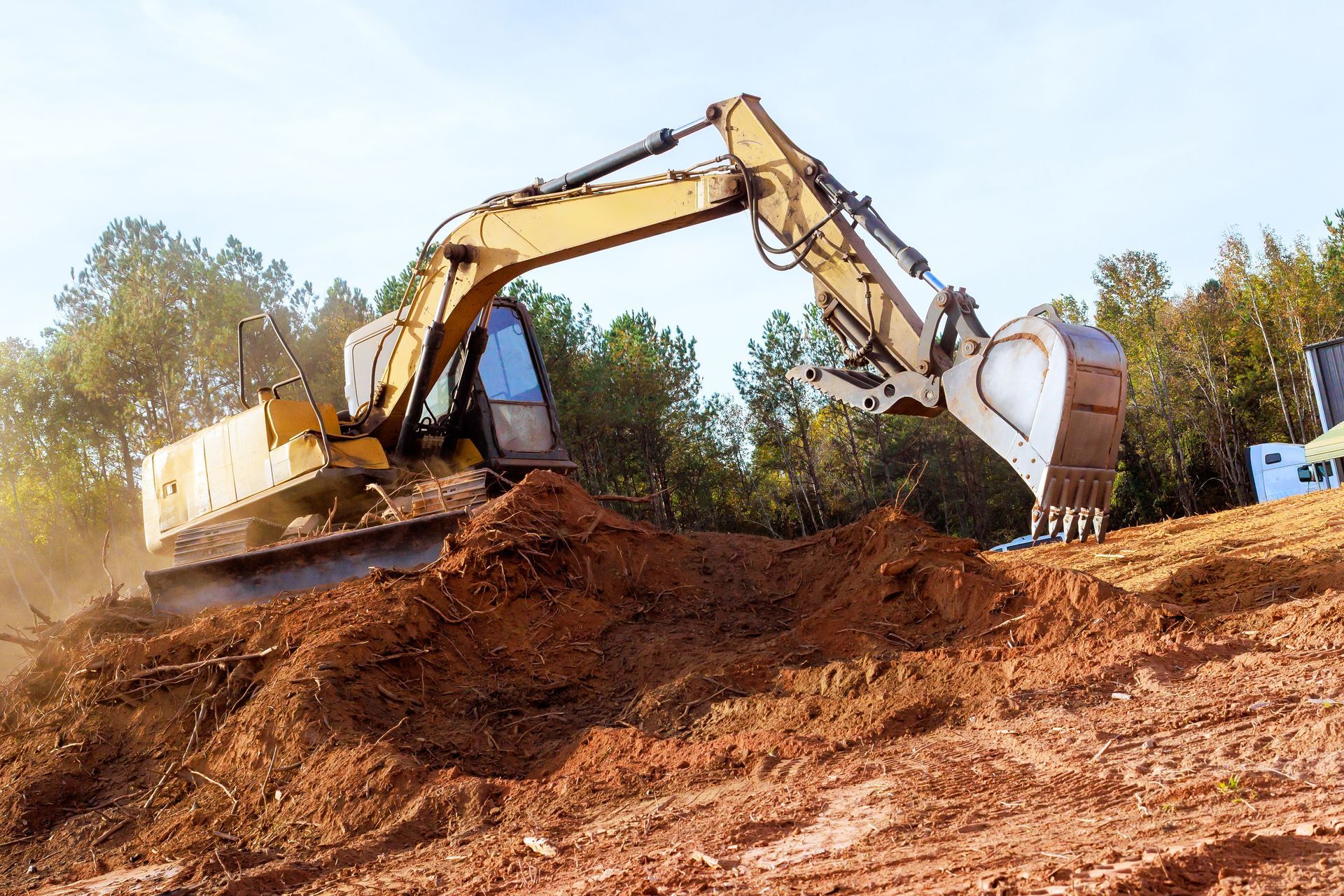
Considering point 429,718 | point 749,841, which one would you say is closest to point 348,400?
point 429,718

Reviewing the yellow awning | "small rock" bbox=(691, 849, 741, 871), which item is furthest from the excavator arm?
the yellow awning

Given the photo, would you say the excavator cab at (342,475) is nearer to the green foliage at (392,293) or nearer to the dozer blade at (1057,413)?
the dozer blade at (1057,413)

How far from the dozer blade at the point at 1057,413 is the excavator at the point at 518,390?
0.01 m

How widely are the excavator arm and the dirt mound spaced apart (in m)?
0.99

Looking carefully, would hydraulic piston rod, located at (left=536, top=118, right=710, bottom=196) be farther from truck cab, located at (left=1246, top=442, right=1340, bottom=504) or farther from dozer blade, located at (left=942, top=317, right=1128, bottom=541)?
truck cab, located at (left=1246, top=442, right=1340, bottom=504)

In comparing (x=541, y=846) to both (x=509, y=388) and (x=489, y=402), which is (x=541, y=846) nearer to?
(x=489, y=402)

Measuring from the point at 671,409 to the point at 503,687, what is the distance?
2993 cm

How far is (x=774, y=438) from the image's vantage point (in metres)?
38.6

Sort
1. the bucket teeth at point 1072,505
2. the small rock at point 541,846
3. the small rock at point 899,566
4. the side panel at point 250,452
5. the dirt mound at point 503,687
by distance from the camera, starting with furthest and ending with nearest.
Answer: the side panel at point 250,452, the small rock at point 899,566, the bucket teeth at point 1072,505, the dirt mound at point 503,687, the small rock at point 541,846

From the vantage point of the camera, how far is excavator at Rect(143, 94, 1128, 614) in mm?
5902

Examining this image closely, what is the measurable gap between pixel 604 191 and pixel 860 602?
12.4 feet

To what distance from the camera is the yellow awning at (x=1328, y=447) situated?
20.3 m

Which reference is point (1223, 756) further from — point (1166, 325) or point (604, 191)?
point (1166, 325)

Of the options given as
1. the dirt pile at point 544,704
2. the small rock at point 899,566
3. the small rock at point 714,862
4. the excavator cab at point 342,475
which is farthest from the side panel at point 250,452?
the small rock at point 714,862
